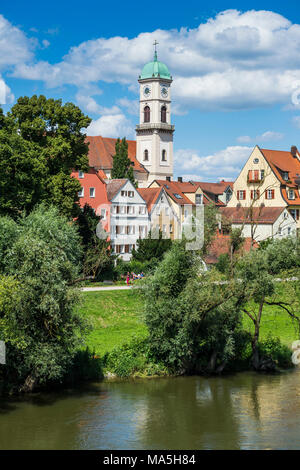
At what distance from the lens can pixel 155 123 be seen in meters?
124

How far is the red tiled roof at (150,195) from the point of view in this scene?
258 feet

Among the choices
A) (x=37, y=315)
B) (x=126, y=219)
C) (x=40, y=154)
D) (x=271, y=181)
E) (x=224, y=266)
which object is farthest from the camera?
(x=271, y=181)

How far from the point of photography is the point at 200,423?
89.9 ft

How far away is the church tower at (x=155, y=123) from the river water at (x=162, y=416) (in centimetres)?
9034

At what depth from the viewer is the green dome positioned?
412 feet

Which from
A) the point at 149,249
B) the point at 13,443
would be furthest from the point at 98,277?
the point at 13,443

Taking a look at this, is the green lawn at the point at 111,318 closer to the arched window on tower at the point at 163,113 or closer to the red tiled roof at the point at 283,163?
the red tiled roof at the point at 283,163

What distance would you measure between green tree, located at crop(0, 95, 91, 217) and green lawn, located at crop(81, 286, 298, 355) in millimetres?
8696

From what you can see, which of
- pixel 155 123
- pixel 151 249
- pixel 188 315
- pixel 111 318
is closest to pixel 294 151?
pixel 151 249

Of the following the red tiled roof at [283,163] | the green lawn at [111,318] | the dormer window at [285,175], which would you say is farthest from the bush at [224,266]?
the dormer window at [285,175]

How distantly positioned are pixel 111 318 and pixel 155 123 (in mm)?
84013

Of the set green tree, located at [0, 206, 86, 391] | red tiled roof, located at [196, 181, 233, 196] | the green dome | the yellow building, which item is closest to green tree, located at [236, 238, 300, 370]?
green tree, located at [0, 206, 86, 391]

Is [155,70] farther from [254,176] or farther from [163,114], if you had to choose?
[254,176]
